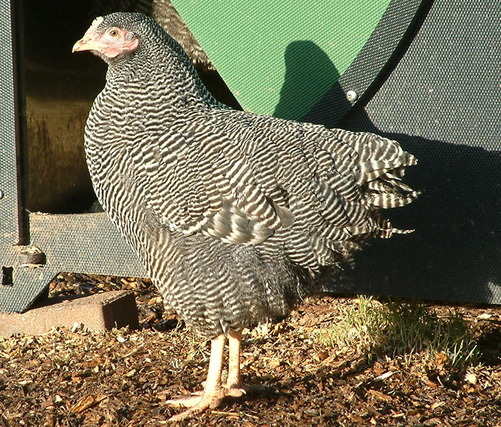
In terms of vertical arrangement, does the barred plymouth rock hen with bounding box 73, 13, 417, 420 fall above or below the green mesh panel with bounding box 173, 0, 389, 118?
below

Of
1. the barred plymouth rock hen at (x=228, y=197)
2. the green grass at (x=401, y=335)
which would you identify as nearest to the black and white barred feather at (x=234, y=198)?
the barred plymouth rock hen at (x=228, y=197)

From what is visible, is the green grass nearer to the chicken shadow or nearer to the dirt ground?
the dirt ground

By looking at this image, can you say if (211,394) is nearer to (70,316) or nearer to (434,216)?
(70,316)

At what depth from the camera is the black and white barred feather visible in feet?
11.9

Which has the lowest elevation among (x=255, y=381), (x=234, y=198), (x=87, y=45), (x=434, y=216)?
(x=255, y=381)

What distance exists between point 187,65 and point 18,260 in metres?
1.70

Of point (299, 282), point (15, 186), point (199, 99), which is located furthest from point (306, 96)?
point (15, 186)

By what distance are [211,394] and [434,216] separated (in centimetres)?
161

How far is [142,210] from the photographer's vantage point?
373 centimetres

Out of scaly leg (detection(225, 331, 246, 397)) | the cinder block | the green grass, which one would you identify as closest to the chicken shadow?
the green grass

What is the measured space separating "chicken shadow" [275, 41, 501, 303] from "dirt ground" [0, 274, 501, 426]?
1.45ft

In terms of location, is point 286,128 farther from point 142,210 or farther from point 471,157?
point 471,157

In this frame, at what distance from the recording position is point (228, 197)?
3.63 meters

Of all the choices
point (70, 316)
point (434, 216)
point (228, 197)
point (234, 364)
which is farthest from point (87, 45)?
point (434, 216)
